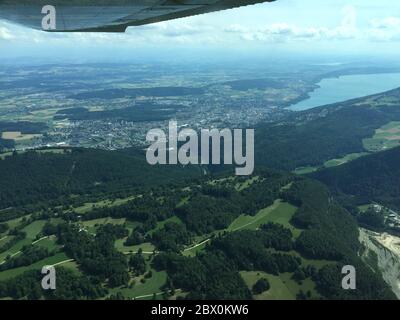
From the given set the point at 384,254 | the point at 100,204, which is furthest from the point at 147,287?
the point at 384,254

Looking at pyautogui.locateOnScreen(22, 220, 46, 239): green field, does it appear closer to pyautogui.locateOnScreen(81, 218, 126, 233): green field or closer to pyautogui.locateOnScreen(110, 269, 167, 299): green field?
pyautogui.locateOnScreen(81, 218, 126, 233): green field

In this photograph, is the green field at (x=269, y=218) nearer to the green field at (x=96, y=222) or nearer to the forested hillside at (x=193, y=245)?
the forested hillside at (x=193, y=245)

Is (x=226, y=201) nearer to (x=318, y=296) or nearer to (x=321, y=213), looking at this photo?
(x=321, y=213)

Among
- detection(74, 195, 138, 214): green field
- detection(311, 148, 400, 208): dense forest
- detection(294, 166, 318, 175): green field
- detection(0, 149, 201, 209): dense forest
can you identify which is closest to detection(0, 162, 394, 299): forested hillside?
detection(74, 195, 138, 214): green field

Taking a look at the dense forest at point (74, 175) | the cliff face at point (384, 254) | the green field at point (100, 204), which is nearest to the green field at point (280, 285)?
the cliff face at point (384, 254)

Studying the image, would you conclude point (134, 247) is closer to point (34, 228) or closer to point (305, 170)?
point (34, 228)

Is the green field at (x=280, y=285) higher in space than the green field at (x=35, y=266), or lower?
lower

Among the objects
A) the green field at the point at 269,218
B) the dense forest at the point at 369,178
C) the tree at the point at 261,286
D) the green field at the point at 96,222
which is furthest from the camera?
the dense forest at the point at 369,178
